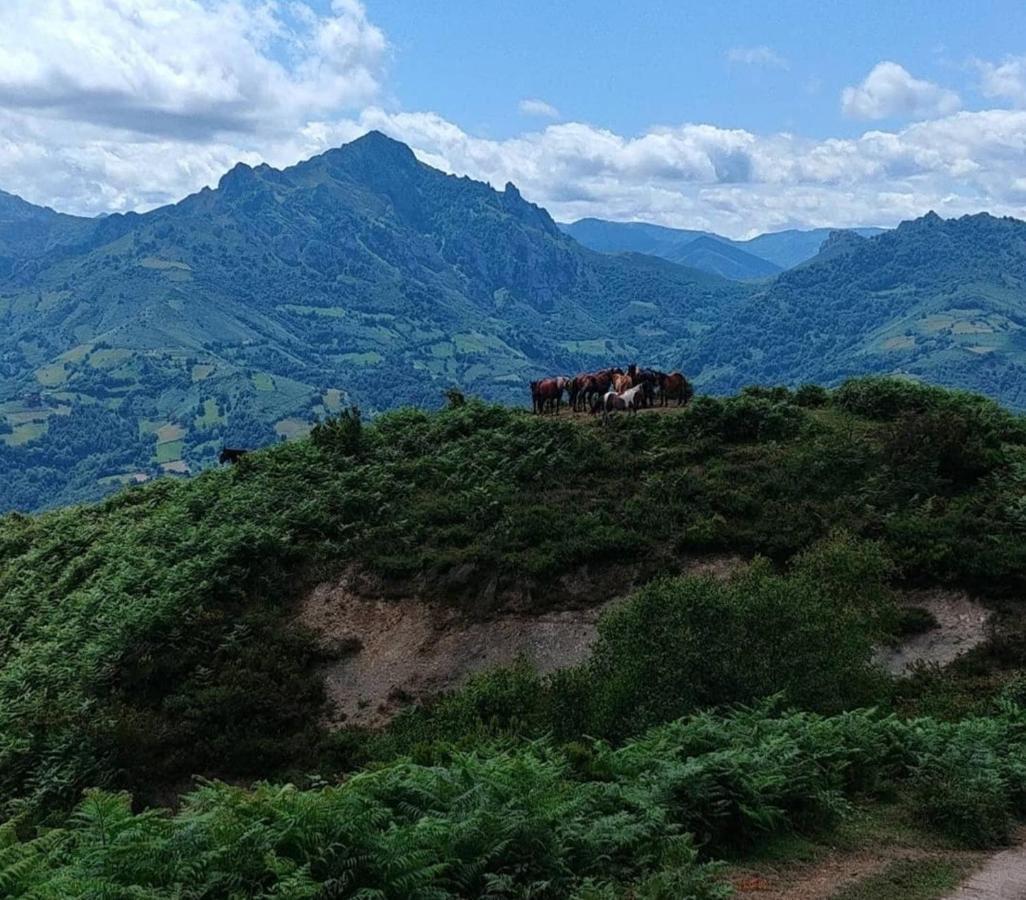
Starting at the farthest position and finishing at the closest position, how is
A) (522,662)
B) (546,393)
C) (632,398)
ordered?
(546,393) < (632,398) < (522,662)

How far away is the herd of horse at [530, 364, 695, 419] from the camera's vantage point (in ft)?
123

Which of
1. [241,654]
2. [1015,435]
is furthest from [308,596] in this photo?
[1015,435]

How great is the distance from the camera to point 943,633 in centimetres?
2294

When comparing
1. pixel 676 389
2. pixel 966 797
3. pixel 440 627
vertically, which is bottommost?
pixel 440 627

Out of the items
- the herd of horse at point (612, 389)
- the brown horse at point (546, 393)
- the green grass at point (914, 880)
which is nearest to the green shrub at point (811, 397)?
the herd of horse at point (612, 389)

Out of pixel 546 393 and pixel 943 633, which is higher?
pixel 546 393

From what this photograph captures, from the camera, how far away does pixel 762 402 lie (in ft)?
112

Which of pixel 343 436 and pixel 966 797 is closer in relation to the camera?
pixel 966 797

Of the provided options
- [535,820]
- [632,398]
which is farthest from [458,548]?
[535,820]

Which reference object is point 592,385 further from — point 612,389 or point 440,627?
point 440,627

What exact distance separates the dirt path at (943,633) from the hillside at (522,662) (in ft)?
1.63

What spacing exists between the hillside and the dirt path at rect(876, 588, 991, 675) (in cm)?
50

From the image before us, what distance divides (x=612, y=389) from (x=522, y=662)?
18.1m

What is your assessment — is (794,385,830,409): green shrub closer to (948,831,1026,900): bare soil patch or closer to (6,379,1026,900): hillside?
(6,379,1026,900): hillside
